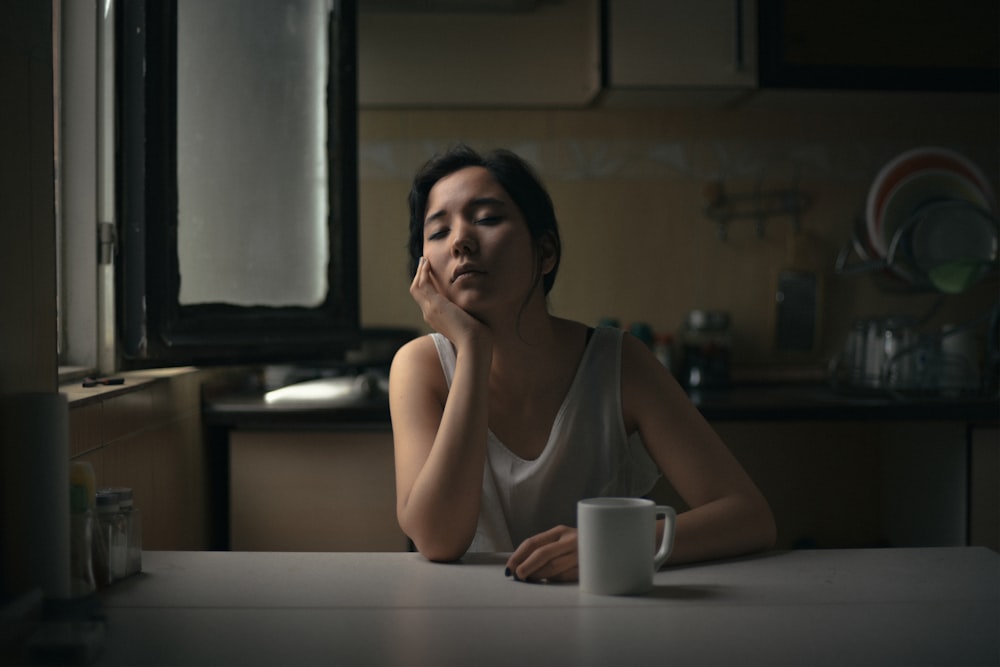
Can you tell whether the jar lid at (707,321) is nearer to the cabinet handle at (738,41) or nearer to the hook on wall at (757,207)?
the hook on wall at (757,207)

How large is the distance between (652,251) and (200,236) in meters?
1.46

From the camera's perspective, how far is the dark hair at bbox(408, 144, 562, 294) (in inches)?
58.1

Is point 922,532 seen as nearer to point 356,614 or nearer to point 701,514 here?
point 701,514

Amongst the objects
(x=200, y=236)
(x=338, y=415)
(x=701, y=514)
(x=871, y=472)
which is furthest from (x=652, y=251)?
(x=701, y=514)

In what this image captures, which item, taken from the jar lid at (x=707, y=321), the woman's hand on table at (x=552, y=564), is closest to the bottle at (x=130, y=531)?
the woman's hand on table at (x=552, y=564)

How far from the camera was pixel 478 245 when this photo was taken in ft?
4.64

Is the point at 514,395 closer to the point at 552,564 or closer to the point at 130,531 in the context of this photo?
the point at 552,564

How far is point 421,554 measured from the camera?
1.17m

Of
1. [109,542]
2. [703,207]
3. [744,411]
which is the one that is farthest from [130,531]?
[703,207]

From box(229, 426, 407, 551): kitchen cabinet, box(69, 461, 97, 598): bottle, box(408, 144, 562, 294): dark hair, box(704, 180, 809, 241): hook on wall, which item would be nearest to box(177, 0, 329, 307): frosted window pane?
box(229, 426, 407, 551): kitchen cabinet

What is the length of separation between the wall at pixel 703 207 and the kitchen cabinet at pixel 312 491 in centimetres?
75

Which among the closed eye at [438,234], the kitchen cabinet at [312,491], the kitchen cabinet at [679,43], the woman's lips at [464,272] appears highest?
the kitchen cabinet at [679,43]

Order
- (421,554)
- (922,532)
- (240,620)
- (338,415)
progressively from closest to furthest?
(240,620) < (421,554) < (338,415) < (922,532)

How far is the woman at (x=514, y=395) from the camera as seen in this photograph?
50.4 inches
